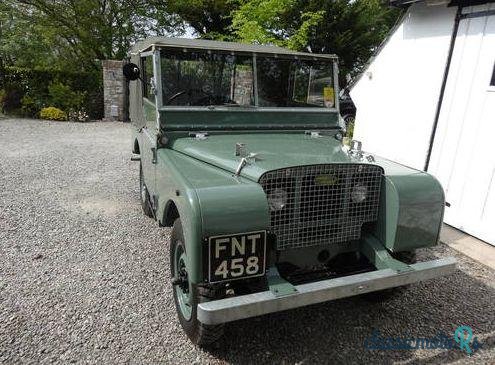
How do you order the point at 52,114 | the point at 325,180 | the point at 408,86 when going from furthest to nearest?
the point at 52,114 → the point at 408,86 → the point at 325,180

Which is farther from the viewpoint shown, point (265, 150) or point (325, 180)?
point (265, 150)

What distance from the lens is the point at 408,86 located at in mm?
5832

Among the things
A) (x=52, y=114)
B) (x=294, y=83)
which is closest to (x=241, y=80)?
(x=294, y=83)

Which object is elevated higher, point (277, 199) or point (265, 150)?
point (265, 150)

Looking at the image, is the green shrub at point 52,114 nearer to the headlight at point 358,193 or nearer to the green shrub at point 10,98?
the green shrub at point 10,98

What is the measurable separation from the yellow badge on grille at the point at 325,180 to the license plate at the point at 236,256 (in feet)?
1.81

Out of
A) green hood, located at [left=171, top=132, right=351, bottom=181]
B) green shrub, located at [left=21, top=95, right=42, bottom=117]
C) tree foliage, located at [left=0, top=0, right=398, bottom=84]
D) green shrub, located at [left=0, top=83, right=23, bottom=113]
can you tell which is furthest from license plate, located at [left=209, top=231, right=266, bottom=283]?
green shrub, located at [left=0, top=83, right=23, bottom=113]

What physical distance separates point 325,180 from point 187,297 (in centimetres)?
129

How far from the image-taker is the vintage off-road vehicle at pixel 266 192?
2.19 metres

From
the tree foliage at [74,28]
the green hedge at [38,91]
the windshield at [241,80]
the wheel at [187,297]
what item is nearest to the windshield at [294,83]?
the windshield at [241,80]

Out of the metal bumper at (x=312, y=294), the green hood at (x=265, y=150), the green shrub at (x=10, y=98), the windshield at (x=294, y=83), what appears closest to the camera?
the metal bumper at (x=312, y=294)

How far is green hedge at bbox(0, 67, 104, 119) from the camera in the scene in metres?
14.0

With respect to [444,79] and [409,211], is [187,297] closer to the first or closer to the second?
[409,211]

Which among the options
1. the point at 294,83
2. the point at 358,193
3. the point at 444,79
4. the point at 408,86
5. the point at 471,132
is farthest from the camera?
the point at 408,86
